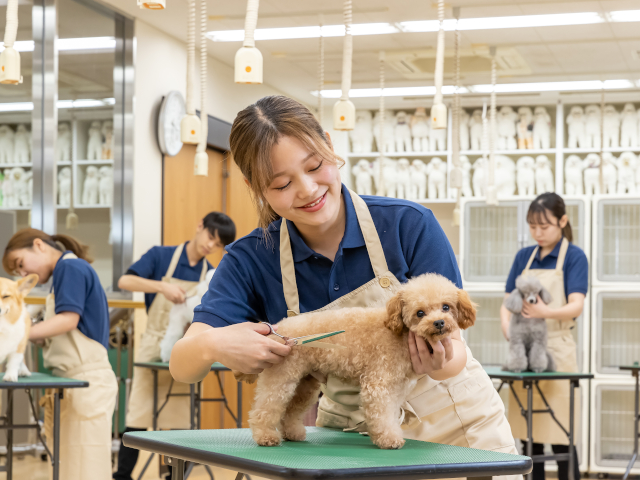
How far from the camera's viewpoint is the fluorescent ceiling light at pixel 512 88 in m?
7.36

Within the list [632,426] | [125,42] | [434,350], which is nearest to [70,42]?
[125,42]

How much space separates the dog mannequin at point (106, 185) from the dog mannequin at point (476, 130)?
155 inches

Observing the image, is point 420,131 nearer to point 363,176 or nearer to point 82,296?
point 363,176

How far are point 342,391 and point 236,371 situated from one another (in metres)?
0.28

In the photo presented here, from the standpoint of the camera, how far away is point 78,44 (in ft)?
17.4

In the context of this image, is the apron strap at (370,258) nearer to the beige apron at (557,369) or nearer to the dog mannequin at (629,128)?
the beige apron at (557,369)

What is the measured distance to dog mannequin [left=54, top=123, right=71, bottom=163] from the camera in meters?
5.14

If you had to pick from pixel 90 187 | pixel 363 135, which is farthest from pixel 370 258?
pixel 363 135

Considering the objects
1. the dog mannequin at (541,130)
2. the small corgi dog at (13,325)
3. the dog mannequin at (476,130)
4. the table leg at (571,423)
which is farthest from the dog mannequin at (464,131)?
the small corgi dog at (13,325)

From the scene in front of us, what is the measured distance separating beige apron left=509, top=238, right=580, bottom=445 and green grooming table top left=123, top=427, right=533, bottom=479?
3447mm

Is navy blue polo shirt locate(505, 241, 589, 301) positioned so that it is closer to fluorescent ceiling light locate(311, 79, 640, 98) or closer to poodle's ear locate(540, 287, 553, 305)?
poodle's ear locate(540, 287, 553, 305)

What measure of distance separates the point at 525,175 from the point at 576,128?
76 centimetres

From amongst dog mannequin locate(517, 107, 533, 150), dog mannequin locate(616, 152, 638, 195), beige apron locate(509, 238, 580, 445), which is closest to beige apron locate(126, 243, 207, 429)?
beige apron locate(509, 238, 580, 445)

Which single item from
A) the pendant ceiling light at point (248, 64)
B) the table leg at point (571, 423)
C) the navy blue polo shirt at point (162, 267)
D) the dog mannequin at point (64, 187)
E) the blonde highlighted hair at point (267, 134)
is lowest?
the table leg at point (571, 423)
